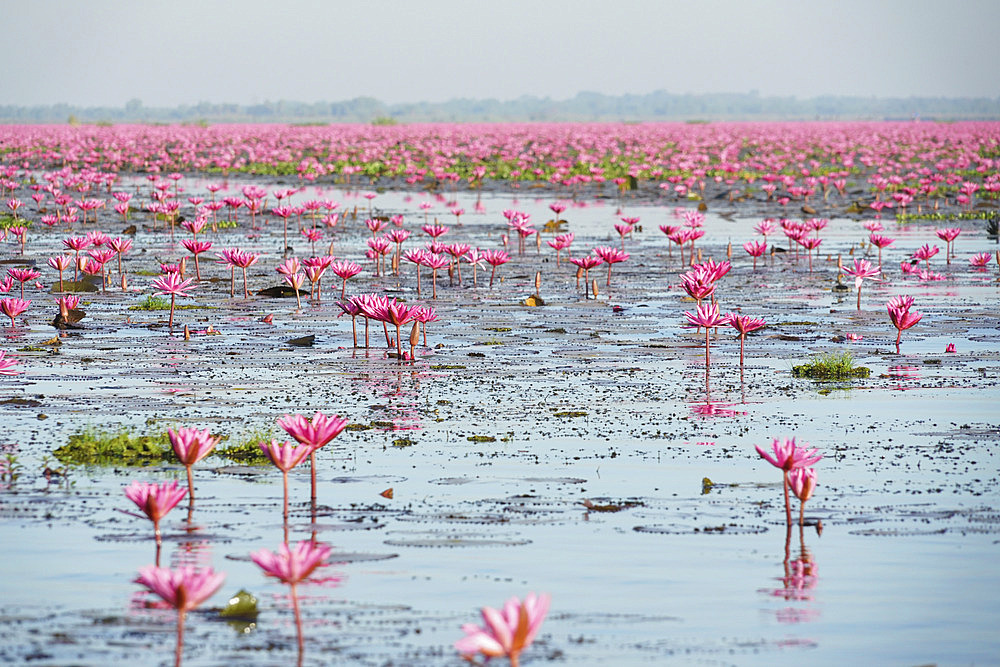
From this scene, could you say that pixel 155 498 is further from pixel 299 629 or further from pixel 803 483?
pixel 803 483

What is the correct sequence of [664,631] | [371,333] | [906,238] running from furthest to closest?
[906,238]
[371,333]
[664,631]

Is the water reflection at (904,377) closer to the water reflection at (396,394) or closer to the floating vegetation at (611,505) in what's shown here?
the water reflection at (396,394)

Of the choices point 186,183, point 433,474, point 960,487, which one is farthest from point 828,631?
point 186,183

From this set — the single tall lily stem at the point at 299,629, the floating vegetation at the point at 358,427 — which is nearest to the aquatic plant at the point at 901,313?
the floating vegetation at the point at 358,427

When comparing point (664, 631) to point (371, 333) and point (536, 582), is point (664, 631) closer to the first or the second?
point (536, 582)

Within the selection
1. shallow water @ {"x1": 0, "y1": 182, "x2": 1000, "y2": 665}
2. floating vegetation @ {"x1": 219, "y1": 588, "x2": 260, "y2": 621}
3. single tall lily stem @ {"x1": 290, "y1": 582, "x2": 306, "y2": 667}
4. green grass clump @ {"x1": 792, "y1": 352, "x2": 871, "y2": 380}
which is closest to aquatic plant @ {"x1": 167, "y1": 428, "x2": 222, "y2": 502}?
shallow water @ {"x1": 0, "y1": 182, "x2": 1000, "y2": 665}

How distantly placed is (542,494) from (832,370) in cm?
376

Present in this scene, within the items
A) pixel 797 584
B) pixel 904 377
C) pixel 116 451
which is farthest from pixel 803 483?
pixel 904 377

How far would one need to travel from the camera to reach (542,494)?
6496mm

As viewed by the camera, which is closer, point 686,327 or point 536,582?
point 536,582

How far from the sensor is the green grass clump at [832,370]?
9594mm

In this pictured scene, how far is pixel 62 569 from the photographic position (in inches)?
212

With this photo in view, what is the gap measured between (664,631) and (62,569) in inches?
91.1

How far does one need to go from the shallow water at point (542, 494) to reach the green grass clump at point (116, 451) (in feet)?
0.50
